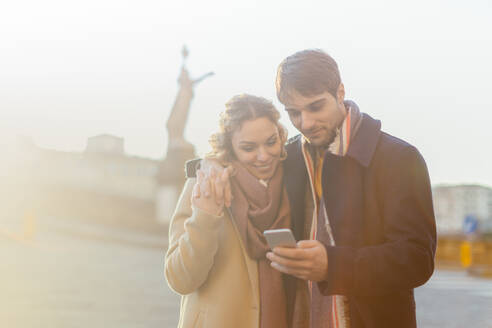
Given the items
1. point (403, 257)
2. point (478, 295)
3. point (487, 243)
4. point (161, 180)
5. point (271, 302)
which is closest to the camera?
point (403, 257)

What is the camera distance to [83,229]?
25594 mm

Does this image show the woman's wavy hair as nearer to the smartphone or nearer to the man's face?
the man's face

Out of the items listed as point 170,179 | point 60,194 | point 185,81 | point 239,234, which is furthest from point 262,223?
point 60,194

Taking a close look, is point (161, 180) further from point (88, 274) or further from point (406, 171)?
point (406, 171)

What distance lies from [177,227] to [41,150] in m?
36.8

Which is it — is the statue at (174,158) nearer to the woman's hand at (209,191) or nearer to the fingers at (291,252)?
the woman's hand at (209,191)

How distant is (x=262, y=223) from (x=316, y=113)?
1.43 ft

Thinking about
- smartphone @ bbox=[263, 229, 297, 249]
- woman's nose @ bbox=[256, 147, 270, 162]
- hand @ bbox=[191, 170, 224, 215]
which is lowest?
smartphone @ bbox=[263, 229, 297, 249]

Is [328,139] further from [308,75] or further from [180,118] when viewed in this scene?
[180,118]

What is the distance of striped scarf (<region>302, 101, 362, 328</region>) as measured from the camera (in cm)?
215

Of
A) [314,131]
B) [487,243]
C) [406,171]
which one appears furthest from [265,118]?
[487,243]

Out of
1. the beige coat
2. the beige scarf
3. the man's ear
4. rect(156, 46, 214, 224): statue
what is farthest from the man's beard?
rect(156, 46, 214, 224): statue

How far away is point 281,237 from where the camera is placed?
197cm

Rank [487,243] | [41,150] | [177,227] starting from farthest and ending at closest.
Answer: [41,150]
[487,243]
[177,227]
